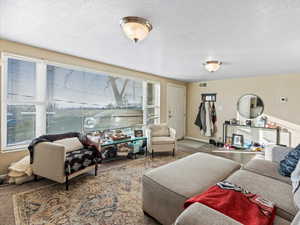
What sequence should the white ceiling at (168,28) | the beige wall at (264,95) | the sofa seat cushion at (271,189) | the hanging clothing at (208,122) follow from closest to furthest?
the sofa seat cushion at (271,189), the white ceiling at (168,28), the beige wall at (264,95), the hanging clothing at (208,122)

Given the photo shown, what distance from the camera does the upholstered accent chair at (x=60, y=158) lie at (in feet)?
6.84

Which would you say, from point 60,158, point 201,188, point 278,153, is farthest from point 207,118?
point 60,158

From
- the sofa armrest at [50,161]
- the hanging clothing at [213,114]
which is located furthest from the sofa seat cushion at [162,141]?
the hanging clothing at [213,114]

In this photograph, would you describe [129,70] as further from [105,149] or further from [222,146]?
[222,146]

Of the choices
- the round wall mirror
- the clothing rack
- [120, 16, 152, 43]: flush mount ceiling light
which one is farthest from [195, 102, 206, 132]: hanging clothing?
[120, 16, 152, 43]: flush mount ceiling light

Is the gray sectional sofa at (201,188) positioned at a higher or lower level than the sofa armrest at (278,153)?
lower

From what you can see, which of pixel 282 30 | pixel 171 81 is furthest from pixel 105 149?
pixel 282 30

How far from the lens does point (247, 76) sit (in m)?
4.42

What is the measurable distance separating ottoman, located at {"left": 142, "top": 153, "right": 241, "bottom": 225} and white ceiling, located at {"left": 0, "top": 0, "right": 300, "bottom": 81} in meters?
1.68

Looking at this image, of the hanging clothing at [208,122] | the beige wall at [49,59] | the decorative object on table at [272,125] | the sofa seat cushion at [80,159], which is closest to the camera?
the sofa seat cushion at [80,159]

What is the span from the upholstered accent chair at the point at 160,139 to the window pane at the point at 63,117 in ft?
5.25

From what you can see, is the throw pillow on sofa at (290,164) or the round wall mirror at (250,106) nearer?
the throw pillow on sofa at (290,164)

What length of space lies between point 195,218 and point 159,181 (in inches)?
24.3

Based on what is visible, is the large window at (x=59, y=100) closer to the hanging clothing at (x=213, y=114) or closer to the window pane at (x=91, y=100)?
the window pane at (x=91, y=100)
